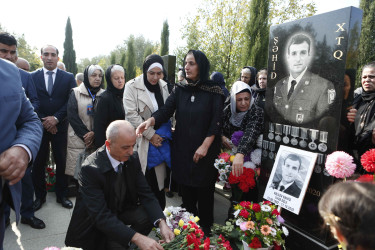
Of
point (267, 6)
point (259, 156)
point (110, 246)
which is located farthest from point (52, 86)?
point (267, 6)

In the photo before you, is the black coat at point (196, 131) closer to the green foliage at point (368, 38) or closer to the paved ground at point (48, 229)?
the paved ground at point (48, 229)

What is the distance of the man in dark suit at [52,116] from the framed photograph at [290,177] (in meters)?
3.00

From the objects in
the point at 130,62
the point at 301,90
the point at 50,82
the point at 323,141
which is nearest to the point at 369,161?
the point at 323,141

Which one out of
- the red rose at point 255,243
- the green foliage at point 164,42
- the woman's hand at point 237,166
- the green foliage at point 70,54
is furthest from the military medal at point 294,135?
the green foliage at point 70,54

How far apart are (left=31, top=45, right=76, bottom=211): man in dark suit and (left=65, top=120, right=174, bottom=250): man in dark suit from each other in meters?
1.88

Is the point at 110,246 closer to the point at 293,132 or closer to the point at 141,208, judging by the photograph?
the point at 141,208

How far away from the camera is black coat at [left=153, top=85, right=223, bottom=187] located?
2965mm

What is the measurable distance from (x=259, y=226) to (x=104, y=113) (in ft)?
7.83

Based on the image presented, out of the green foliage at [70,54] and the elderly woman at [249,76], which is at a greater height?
the green foliage at [70,54]

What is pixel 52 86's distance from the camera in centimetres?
394

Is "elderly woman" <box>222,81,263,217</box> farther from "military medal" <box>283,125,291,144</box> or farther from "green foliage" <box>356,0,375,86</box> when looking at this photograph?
"green foliage" <box>356,0,375,86</box>

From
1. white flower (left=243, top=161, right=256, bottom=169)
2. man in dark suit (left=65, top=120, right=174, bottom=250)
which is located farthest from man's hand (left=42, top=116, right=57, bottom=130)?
white flower (left=243, top=161, right=256, bottom=169)

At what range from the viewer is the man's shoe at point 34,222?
3281mm

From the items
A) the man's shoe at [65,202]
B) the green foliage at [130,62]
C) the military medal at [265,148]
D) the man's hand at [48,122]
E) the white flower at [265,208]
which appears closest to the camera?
the white flower at [265,208]
